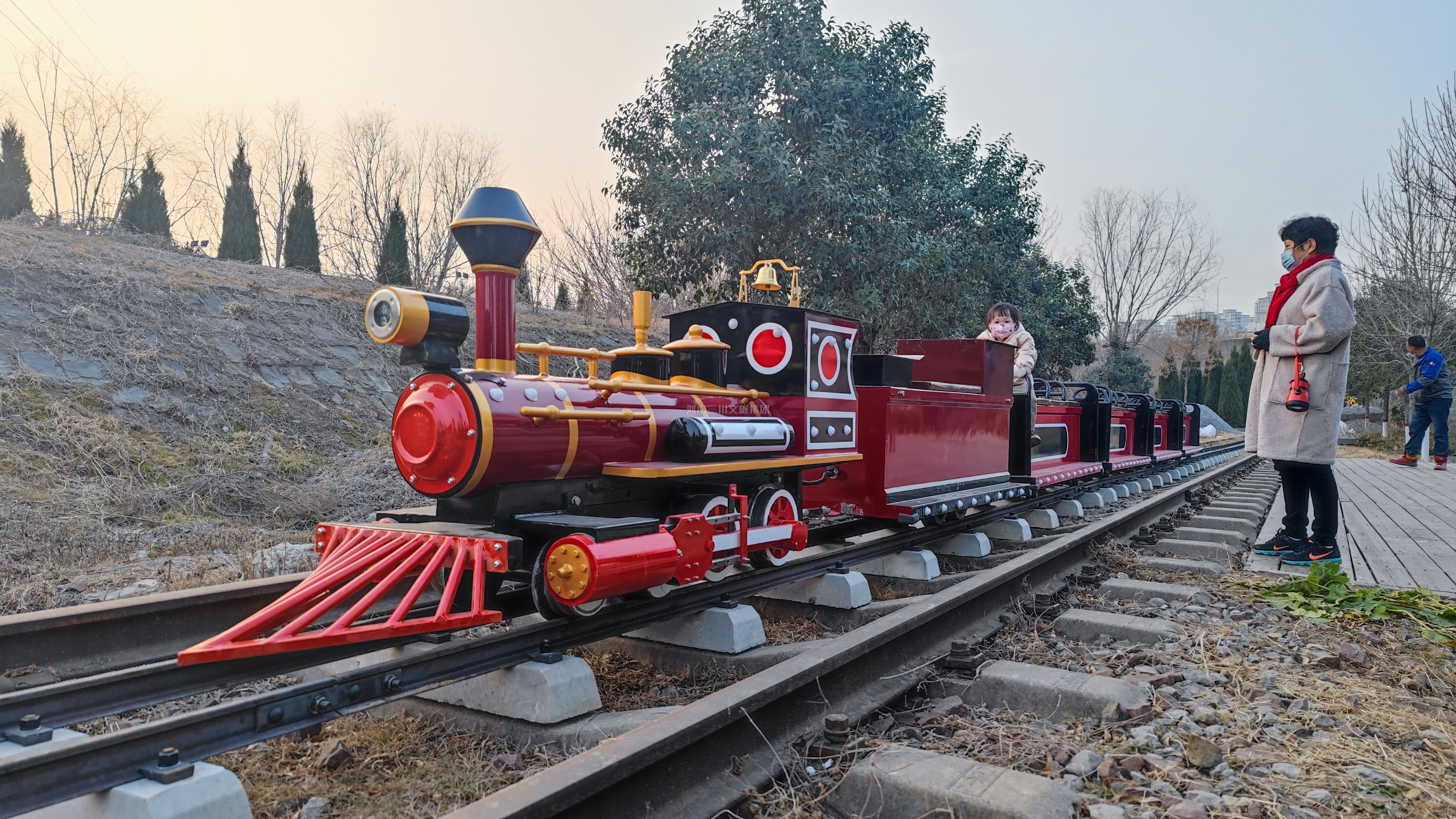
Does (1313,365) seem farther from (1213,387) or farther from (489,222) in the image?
(1213,387)

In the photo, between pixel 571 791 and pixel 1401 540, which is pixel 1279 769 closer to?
pixel 571 791

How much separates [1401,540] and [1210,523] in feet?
5.32

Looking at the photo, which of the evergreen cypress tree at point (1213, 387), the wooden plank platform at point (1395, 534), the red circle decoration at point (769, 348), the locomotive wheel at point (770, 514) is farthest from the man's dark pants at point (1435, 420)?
the evergreen cypress tree at point (1213, 387)

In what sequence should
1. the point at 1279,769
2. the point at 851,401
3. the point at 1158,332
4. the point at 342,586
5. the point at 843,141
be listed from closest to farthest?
the point at 1279,769, the point at 342,586, the point at 851,401, the point at 843,141, the point at 1158,332

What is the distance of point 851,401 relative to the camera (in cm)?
554

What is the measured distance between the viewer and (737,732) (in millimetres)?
2492

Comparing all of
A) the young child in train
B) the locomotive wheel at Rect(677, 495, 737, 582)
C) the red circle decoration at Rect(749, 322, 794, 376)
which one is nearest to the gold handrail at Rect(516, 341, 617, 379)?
the locomotive wheel at Rect(677, 495, 737, 582)

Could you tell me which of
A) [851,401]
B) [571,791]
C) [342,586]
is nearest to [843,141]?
[851,401]

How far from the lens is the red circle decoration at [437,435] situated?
11.1ft

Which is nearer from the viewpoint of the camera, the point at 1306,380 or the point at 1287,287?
the point at 1306,380

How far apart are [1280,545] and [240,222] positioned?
22.1m

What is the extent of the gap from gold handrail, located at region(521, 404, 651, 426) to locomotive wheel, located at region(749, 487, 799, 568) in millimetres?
974

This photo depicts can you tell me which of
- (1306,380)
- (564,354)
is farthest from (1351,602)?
(564,354)

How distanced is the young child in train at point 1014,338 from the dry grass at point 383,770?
6.67 m
